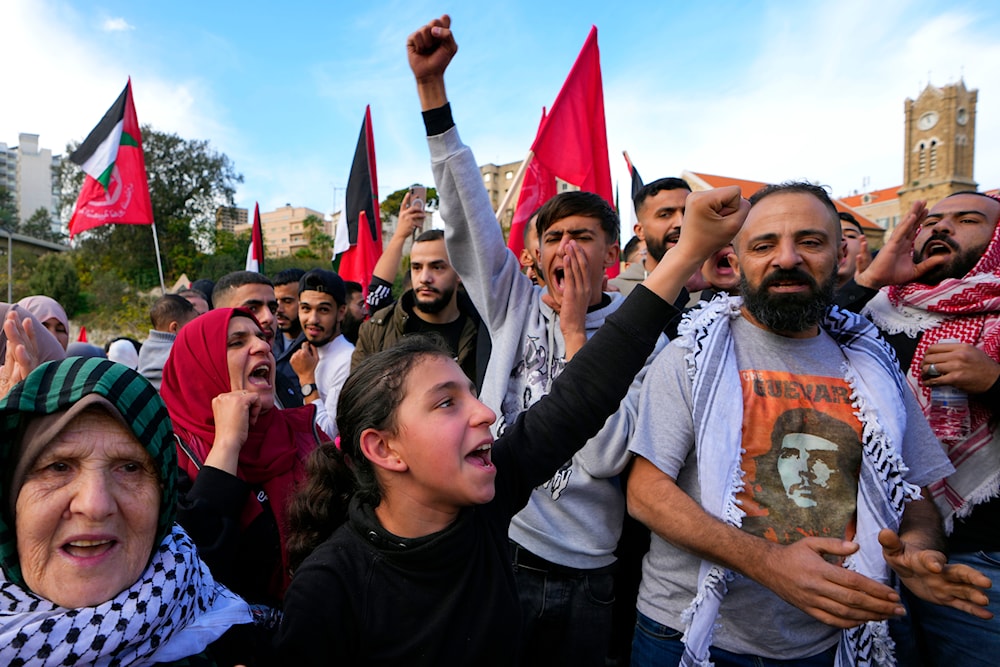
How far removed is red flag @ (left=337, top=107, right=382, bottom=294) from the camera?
6.57 metres

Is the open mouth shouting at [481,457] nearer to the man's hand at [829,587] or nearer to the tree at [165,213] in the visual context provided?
the man's hand at [829,587]

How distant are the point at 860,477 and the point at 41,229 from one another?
7259cm

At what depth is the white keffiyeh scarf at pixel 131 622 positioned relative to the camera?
1.09m

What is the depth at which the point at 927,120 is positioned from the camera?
196 feet

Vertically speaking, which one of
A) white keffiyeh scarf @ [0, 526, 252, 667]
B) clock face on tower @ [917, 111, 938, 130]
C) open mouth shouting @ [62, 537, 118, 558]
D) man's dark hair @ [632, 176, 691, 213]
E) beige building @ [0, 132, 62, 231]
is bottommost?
white keffiyeh scarf @ [0, 526, 252, 667]

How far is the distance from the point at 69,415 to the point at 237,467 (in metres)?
0.88

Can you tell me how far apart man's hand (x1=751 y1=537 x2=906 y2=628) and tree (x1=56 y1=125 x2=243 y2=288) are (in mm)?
39271

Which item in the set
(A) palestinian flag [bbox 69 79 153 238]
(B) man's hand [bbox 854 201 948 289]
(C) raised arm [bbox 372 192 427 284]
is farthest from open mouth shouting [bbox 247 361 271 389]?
(A) palestinian flag [bbox 69 79 153 238]

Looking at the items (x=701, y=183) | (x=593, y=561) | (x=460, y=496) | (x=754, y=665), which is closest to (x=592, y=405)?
(x=460, y=496)

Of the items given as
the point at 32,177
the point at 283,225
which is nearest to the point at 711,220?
the point at 283,225

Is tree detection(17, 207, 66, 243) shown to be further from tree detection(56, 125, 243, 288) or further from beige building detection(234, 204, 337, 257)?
beige building detection(234, 204, 337, 257)

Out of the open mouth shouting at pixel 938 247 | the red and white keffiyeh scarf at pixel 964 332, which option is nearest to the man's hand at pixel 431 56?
the red and white keffiyeh scarf at pixel 964 332

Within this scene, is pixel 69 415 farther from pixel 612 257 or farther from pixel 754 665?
pixel 612 257

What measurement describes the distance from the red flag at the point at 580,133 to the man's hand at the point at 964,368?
296 cm
